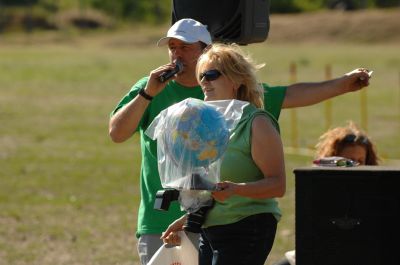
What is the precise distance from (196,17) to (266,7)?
0.41m

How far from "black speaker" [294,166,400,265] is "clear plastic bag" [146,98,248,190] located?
0.40 meters

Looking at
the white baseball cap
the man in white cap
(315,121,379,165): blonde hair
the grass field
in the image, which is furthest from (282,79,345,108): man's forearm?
the grass field

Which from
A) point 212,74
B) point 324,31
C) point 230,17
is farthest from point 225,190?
point 324,31

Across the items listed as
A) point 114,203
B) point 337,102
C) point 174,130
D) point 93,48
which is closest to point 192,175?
point 174,130

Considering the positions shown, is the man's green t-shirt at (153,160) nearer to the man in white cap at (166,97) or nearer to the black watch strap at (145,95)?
the man in white cap at (166,97)

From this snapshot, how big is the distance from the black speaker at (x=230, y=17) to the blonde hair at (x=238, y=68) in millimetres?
1234

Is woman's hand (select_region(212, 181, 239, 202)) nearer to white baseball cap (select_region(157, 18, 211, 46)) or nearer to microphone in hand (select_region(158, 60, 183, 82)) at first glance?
microphone in hand (select_region(158, 60, 183, 82))

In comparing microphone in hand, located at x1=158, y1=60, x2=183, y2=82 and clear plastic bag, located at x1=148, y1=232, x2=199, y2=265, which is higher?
microphone in hand, located at x1=158, y1=60, x2=183, y2=82

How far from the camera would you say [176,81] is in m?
Answer: 6.18

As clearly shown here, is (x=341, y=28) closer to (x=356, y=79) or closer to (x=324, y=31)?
(x=324, y=31)

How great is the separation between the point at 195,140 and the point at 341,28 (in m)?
67.7

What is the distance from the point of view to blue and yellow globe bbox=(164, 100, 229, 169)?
4.96 metres

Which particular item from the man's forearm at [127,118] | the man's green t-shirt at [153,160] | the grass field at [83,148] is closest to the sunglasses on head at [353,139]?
the grass field at [83,148]

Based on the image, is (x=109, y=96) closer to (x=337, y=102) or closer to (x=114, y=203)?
(x=337, y=102)
